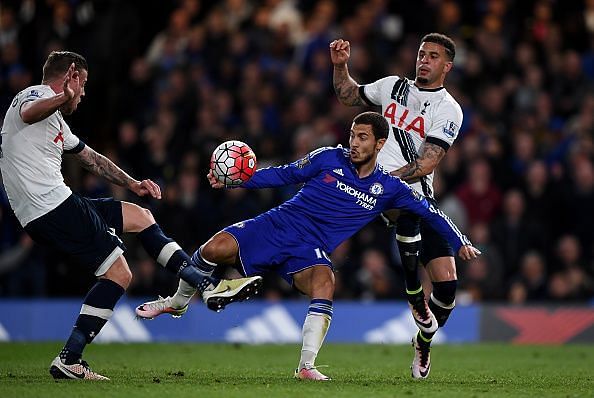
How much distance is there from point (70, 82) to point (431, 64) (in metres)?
3.52

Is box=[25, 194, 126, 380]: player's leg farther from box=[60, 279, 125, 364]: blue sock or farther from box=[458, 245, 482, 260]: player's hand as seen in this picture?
box=[458, 245, 482, 260]: player's hand

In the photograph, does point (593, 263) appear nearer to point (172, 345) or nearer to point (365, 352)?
point (365, 352)

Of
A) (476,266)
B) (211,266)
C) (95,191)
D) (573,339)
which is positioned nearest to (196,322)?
(95,191)

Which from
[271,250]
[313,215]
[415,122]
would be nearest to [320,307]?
[271,250]

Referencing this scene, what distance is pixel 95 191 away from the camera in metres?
17.3

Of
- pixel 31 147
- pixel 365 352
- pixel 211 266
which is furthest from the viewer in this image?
pixel 365 352

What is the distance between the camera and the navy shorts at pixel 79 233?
958 centimetres

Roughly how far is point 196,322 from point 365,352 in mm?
3162

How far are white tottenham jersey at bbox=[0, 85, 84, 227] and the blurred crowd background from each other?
7.56 meters

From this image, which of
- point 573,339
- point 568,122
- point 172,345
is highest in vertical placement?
point 568,122

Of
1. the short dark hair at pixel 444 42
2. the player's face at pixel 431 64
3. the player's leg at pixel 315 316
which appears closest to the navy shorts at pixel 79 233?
the player's leg at pixel 315 316

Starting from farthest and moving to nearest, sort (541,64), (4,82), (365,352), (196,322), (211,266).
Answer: (541,64)
(4,82)
(196,322)
(365,352)
(211,266)

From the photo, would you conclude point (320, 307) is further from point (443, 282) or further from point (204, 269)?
point (443, 282)

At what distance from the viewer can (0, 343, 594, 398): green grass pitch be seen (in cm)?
900
